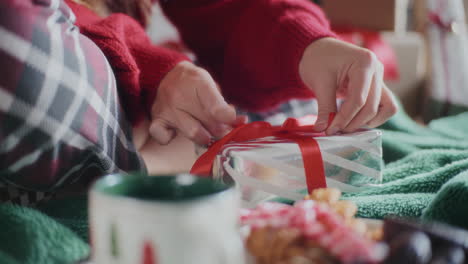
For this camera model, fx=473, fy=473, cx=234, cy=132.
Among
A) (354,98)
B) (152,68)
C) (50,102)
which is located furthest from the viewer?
(152,68)

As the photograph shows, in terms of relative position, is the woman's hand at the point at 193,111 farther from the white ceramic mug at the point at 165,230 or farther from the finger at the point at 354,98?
the white ceramic mug at the point at 165,230

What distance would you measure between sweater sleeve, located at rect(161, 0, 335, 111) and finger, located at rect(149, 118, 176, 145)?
0.19 meters

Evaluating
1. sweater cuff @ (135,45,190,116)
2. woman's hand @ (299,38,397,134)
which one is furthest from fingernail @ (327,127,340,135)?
sweater cuff @ (135,45,190,116)

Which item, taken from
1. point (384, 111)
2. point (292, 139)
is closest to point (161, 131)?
point (292, 139)

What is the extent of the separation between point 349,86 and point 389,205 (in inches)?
5.4

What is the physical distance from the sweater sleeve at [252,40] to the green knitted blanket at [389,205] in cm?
18

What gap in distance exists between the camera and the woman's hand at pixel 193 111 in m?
0.51

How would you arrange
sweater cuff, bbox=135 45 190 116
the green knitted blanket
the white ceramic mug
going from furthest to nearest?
sweater cuff, bbox=135 45 190 116, the green knitted blanket, the white ceramic mug

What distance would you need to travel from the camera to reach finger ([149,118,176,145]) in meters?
0.54

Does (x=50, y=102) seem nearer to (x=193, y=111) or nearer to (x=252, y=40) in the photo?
(x=193, y=111)

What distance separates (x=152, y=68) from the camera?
23.3 inches

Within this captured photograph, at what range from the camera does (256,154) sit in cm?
45

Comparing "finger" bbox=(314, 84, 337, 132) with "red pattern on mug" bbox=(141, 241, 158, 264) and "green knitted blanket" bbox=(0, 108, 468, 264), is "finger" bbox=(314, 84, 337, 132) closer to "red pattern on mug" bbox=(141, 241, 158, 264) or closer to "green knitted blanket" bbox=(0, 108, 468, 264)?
"green knitted blanket" bbox=(0, 108, 468, 264)

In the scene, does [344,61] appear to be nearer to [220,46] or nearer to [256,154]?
[256,154]
